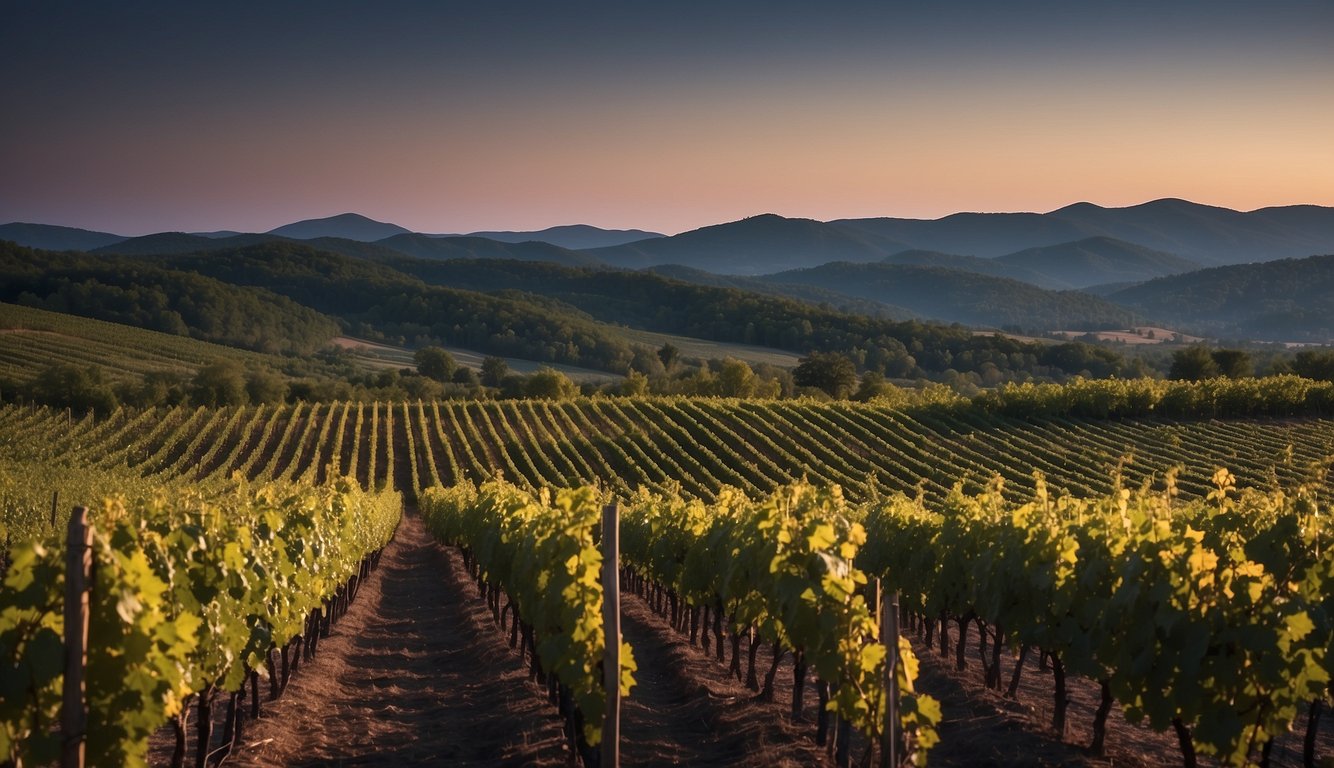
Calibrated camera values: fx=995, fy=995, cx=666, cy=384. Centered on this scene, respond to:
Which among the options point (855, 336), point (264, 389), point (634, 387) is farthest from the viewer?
point (855, 336)

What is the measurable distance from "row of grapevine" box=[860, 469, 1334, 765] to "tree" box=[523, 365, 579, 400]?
218 ft

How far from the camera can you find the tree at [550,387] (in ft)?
246

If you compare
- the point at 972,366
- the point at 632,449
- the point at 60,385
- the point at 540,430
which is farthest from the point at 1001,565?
the point at 972,366

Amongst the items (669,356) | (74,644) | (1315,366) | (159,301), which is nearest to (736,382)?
(669,356)

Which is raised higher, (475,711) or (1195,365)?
(1195,365)

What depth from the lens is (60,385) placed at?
61938mm

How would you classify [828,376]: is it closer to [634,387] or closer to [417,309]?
[634,387]

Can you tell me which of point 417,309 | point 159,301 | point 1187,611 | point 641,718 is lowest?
point 641,718

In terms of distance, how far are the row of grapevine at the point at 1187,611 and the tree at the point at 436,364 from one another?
96432mm

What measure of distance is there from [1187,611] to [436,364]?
100402mm

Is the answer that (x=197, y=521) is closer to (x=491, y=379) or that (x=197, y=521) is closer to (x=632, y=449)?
(x=632, y=449)

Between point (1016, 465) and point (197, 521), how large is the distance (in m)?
44.9

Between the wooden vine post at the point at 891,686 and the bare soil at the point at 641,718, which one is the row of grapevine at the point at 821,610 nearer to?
the wooden vine post at the point at 891,686

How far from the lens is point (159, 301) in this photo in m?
118
